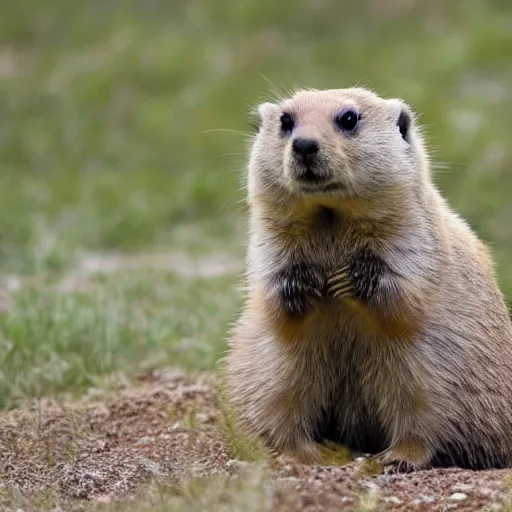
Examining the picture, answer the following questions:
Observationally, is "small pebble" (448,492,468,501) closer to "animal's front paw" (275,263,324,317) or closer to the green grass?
"animal's front paw" (275,263,324,317)

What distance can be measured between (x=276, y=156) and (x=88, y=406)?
1875 millimetres

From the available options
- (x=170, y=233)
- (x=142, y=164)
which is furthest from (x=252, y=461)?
(x=142, y=164)

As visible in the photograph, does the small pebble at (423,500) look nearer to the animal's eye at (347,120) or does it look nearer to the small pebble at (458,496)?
the small pebble at (458,496)

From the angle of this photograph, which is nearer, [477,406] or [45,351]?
[477,406]

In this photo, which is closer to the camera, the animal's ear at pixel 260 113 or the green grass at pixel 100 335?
the animal's ear at pixel 260 113

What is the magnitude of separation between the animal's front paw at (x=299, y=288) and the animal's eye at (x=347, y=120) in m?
0.67

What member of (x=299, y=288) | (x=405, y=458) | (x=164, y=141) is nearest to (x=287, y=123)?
(x=299, y=288)

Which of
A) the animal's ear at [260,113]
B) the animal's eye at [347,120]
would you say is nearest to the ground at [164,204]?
the animal's ear at [260,113]

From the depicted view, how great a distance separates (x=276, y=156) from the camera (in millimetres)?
5371

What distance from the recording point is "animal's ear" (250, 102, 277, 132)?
576 cm

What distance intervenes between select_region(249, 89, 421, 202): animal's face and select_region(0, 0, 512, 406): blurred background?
→ 2083mm

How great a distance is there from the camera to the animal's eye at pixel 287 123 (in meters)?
5.39

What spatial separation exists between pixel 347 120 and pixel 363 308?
894mm

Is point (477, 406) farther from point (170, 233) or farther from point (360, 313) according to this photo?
point (170, 233)
